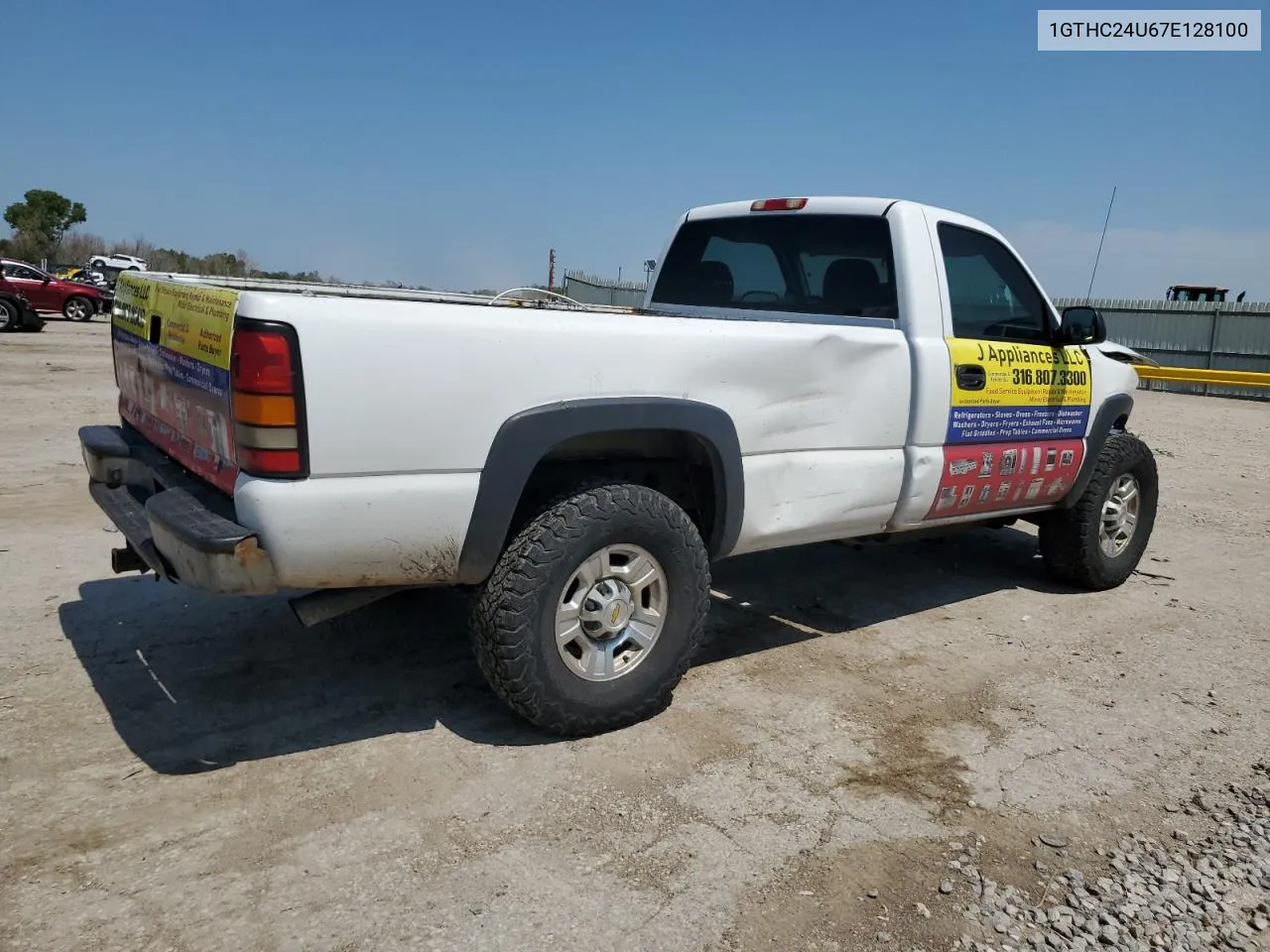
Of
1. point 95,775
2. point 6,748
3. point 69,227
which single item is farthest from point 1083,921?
point 69,227

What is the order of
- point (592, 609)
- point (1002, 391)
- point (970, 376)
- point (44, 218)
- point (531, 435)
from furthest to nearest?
point (44, 218)
point (1002, 391)
point (970, 376)
point (592, 609)
point (531, 435)

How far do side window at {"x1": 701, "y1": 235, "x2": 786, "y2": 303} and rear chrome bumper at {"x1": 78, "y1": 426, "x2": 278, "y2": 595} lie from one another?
2861 mm

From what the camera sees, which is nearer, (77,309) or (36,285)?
(36,285)

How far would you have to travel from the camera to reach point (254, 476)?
2.74 m

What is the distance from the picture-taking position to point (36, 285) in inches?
867

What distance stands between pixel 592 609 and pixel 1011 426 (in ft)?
8.18

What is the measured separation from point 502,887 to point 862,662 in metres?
2.27

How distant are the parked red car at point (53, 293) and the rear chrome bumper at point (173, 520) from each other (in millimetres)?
21532

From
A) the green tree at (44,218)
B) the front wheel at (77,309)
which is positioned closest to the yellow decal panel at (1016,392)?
the front wheel at (77,309)

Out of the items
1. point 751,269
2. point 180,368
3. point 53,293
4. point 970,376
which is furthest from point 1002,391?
point 53,293

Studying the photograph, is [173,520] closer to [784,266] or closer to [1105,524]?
[784,266]

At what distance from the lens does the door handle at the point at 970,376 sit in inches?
173

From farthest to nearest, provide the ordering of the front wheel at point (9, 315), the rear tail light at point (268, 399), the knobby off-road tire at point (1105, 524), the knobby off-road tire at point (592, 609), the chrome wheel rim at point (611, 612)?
the front wheel at point (9, 315), the knobby off-road tire at point (1105, 524), the chrome wheel rim at point (611, 612), the knobby off-road tire at point (592, 609), the rear tail light at point (268, 399)

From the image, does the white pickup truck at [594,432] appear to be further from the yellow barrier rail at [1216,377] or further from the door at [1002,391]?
the yellow barrier rail at [1216,377]
